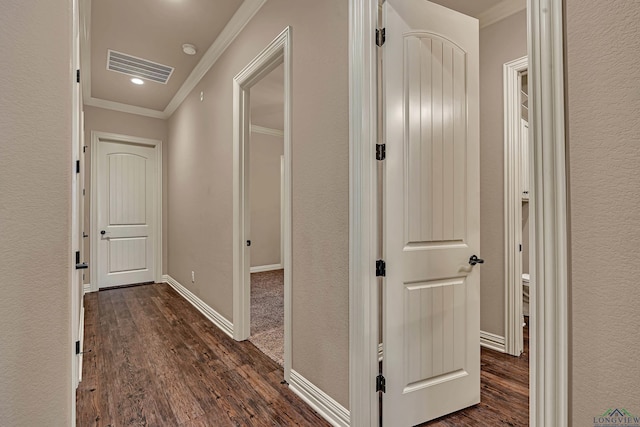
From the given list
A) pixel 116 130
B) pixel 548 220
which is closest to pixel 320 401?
pixel 548 220

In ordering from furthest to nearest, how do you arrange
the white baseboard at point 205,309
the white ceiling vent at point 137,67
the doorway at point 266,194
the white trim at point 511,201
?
the doorway at point 266,194 → the white ceiling vent at point 137,67 → the white baseboard at point 205,309 → the white trim at point 511,201

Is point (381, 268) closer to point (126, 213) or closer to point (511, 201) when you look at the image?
point (511, 201)

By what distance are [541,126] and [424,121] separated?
31.1 inches

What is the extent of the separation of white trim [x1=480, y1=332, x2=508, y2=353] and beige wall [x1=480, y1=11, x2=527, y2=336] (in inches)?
1.4

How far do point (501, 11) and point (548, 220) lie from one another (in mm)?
2397

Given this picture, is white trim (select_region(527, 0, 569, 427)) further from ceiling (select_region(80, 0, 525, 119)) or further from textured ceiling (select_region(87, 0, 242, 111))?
textured ceiling (select_region(87, 0, 242, 111))

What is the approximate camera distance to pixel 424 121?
5.10ft

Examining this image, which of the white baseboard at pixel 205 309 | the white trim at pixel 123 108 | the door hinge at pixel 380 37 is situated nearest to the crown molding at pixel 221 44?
the white trim at pixel 123 108

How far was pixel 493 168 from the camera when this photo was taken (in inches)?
96.8

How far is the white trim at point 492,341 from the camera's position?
2391 mm

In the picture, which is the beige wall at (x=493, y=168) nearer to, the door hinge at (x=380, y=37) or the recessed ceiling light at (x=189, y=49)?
the door hinge at (x=380, y=37)

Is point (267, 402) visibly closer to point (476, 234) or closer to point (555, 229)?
point (476, 234)

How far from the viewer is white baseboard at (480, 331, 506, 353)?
7.84 ft

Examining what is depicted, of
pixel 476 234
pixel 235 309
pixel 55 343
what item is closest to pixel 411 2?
pixel 476 234
